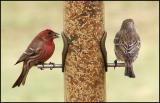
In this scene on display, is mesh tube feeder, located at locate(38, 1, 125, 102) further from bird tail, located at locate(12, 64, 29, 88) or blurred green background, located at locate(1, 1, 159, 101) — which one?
blurred green background, located at locate(1, 1, 159, 101)

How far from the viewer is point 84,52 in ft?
38.0

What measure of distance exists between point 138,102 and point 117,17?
29.1 feet

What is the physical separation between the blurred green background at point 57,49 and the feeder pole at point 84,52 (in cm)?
775

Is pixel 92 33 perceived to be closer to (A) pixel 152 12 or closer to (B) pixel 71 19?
(B) pixel 71 19

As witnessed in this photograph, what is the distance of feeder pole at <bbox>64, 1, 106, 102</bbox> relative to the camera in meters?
11.5

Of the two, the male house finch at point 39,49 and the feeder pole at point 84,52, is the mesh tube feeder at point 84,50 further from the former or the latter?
the male house finch at point 39,49

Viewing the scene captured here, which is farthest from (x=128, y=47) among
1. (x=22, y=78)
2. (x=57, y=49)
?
(x=57, y=49)

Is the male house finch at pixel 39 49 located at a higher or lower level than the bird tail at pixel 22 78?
higher

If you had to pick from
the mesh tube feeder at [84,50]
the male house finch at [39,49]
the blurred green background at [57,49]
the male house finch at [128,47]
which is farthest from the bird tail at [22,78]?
the blurred green background at [57,49]

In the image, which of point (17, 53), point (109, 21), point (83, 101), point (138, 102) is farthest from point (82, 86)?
point (109, 21)

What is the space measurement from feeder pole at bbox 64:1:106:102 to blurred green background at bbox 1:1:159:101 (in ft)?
25.4

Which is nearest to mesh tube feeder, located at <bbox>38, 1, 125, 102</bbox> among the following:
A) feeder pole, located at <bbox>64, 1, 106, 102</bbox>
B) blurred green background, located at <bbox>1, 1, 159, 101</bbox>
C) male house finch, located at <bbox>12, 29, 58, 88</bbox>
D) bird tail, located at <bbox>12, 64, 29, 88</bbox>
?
feeder pole, located at <bbox>64, 1, 106, 102</bbox>

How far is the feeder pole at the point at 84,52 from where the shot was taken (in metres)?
11.5

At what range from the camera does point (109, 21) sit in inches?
1092
